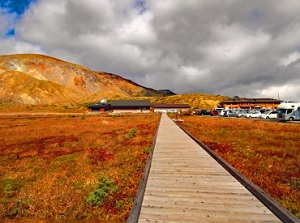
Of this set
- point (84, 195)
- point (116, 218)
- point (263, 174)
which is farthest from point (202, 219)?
point (263, 174)

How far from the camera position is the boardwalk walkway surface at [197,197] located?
5.15 meters

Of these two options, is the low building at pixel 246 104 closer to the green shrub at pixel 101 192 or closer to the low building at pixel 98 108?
the low building at pixel 98 108

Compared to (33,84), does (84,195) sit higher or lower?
lower

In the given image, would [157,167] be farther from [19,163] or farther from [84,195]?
[19,163]

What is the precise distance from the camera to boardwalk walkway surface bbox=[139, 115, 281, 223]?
515 centimetres

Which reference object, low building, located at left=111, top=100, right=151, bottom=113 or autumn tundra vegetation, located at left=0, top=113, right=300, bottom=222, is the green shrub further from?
low building, located at left=111, top=100, right=151, bottom=113

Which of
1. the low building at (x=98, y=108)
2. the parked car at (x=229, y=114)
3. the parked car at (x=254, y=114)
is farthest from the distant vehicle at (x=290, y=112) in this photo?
the low building at (x=98, y=108)

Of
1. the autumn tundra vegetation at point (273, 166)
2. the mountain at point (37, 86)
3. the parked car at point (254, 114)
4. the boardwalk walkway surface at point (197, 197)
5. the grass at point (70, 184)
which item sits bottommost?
the grass at point (70, 184)

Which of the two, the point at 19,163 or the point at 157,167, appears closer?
the point at 157,167

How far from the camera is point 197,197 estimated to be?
625cm

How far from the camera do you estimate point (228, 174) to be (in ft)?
27.2

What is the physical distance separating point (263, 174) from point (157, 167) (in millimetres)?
5174

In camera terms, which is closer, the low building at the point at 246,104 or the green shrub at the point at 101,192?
the green shrub at the point at 101,192

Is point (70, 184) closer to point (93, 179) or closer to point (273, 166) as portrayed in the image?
point (93, 179)
